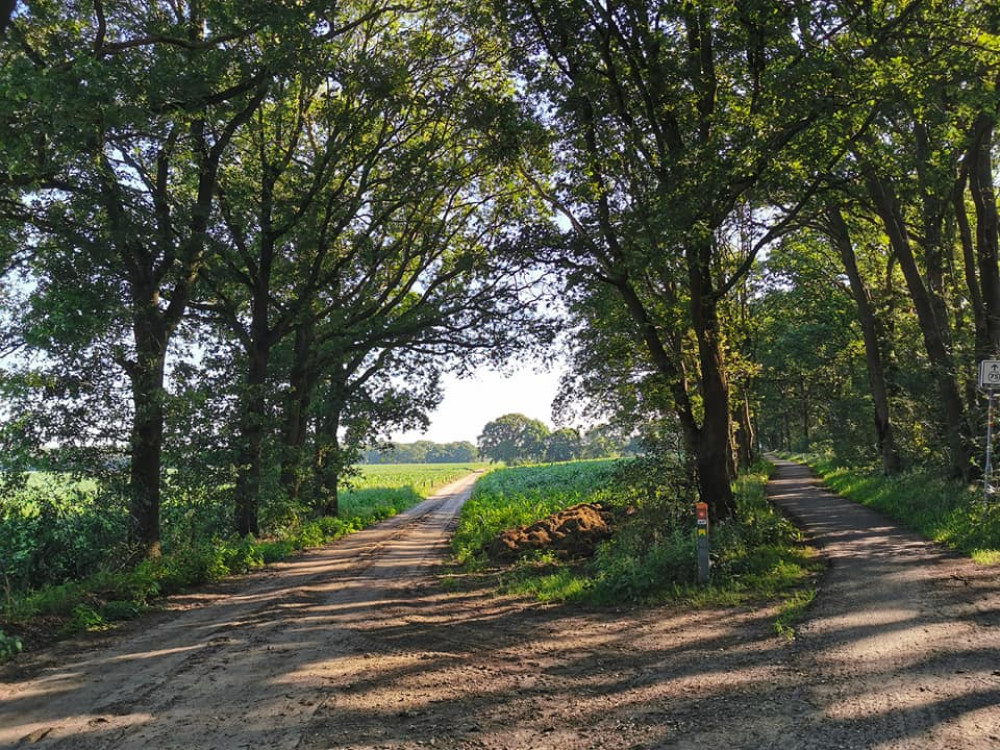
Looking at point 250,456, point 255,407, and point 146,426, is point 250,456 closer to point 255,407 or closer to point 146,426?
point 255,407

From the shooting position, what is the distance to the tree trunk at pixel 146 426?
1284 centimetres

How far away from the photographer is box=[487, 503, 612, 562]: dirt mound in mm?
13633

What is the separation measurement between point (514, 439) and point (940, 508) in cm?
14842

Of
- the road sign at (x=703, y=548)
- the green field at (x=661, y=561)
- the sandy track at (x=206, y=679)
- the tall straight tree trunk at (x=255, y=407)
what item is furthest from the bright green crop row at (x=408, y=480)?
the road sign at (x=703, y=548)

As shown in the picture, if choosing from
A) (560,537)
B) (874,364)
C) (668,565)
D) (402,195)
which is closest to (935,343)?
(874,364)

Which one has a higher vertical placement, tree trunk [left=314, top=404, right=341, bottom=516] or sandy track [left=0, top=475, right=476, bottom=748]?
tree trunk [left=314, top=404, right=341, bottom=516]

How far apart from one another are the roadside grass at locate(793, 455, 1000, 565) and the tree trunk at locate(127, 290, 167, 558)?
558 inches

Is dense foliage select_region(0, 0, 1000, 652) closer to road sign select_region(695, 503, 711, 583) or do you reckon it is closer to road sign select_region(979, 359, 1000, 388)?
road sign select_region(695, 503, 711, 583)

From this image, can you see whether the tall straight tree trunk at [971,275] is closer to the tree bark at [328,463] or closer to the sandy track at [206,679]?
the sandy track at [206,679]

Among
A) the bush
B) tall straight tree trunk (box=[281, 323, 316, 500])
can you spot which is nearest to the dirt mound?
tall straight tree trunk (box=[281, 323, 316, 500])

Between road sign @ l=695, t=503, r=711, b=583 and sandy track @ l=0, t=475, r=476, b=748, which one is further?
road sign @ l=695, t=503, r=711, b=583

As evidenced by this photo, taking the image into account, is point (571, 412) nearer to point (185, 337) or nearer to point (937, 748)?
point (185, 337)

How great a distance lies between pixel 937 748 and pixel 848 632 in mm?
2539

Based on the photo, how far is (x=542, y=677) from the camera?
19.2ft
